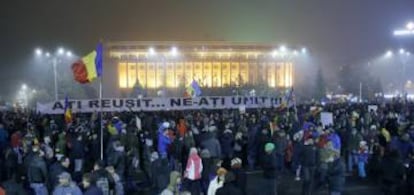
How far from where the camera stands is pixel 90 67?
17.3m

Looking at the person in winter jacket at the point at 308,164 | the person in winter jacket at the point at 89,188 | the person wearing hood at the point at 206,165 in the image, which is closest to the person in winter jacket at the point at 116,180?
the person in winter jacket at the point at 89,188

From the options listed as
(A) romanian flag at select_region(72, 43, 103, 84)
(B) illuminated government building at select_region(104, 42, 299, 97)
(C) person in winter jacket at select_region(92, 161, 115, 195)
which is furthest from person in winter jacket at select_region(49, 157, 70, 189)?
(B) illuminated government building at select_region(104, 42, 299, 97)

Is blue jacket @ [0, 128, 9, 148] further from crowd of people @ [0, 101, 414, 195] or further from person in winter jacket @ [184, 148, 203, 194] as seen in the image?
person in winter jacket @ [184, 148, 203, 194]

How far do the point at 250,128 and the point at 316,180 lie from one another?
264 inches

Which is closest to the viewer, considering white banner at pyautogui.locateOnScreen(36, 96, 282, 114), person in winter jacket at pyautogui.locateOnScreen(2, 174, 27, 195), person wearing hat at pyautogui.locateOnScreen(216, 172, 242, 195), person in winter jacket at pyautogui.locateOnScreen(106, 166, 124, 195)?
person wearing hat at pyautogui.locateOnScreen(216, 172, 242, 195)

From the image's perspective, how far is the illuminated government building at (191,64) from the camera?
106 m

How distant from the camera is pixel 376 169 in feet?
40.5

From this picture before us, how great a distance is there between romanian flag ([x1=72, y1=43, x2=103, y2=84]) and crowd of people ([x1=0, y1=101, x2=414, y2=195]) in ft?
5.45

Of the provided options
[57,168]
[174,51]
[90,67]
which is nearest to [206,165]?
[57,168]

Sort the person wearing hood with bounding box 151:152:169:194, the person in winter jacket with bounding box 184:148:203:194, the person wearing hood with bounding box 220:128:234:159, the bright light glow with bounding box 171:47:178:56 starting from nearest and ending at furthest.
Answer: the person wearing hood with bounding box 151:152:169:194 → the person in winter jacket with bounding box 184:148:203:194 → the person wearing hood with bounding box 220:128:234:159 → the bright light glow with bounding box 171:47:178:56

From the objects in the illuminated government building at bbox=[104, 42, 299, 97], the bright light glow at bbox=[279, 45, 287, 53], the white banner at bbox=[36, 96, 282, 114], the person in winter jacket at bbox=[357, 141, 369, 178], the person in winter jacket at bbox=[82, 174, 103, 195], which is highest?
the bright light glow at bbox=[279, 45, 287, 53]

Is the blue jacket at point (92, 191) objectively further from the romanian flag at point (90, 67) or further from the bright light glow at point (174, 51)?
the bright light glow at point (174, 51)

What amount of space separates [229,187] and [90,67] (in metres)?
9.08

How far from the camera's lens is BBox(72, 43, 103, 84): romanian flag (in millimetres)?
16438
